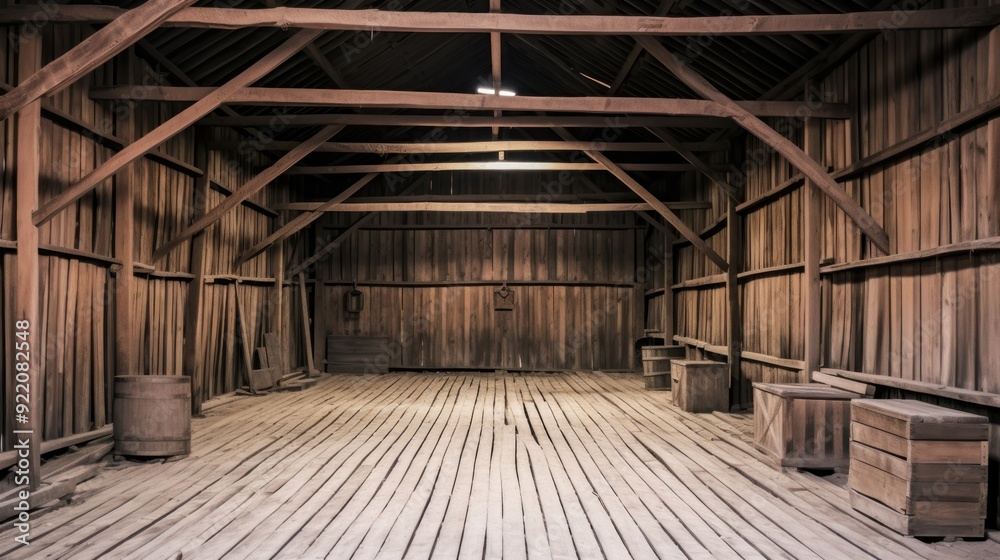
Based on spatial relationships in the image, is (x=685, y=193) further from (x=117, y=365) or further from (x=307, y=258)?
(x=117, y=365)

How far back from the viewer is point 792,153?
6.44 metres

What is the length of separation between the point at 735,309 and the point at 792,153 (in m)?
4.01

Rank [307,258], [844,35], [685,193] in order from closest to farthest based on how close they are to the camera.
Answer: [844,35]
[685,193]
[307,258]

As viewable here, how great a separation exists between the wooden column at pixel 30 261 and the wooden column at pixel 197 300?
3.86 metres

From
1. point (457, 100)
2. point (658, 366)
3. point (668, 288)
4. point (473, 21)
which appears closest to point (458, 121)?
point (457, 100)

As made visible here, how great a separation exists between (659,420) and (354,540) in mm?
5527

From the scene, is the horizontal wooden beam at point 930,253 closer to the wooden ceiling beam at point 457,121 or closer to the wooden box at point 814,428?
the wooden box at point 814,428

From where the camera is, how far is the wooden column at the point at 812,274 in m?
7.15

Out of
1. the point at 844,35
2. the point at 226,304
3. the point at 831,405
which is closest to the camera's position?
the point at 831,405

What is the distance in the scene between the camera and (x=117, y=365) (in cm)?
721

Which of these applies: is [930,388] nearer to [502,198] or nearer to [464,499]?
[464,499]

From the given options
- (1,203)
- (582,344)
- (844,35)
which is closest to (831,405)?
(844,35)

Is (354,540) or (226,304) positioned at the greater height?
(226,304)

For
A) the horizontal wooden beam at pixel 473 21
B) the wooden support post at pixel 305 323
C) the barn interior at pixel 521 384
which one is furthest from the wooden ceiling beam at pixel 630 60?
the wooden support post at pixel 305 323
